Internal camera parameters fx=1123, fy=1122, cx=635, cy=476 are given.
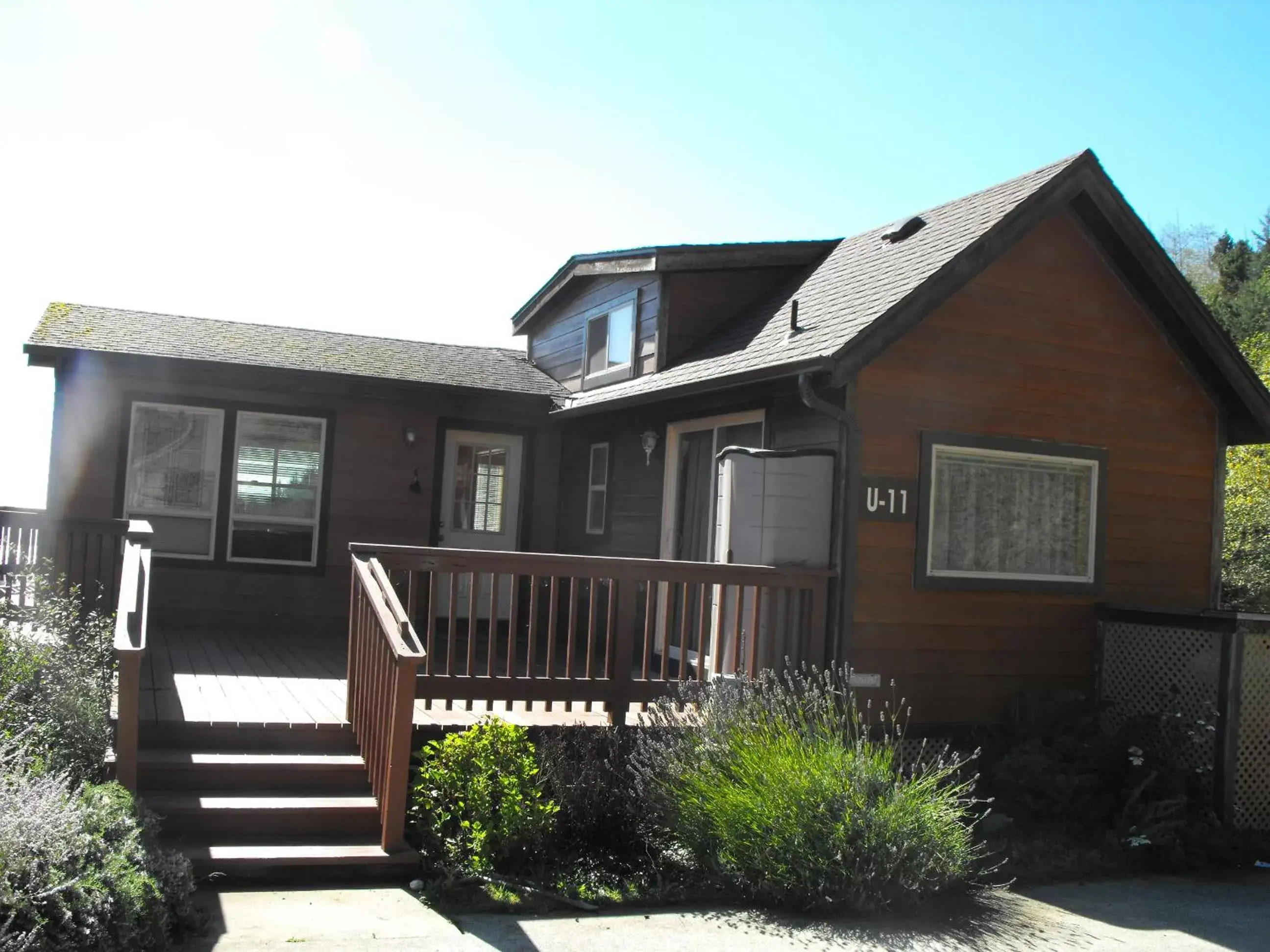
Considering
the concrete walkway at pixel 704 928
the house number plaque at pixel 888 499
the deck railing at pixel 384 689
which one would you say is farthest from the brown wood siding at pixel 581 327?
the concrete walkway at pixel 704 928

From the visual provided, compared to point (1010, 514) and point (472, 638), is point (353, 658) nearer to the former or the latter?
point (472, 638)

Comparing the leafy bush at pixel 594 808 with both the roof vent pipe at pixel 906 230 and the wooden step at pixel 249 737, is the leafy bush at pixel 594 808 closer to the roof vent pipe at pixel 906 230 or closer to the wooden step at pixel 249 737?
the wooden step at pixel 249 737

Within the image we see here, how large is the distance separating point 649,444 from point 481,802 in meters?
4.79

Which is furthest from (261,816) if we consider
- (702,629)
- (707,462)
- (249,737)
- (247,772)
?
(707,462)

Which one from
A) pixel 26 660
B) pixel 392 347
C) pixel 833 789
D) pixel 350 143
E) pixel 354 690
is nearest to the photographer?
pixel 833 789

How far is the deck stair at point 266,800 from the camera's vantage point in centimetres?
546

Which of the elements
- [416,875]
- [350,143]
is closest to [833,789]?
[416,875]

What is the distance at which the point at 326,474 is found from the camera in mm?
10977

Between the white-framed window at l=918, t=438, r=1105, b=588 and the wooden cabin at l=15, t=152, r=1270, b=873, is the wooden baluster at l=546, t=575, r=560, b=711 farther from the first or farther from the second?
the white-framed window at l=918, t=438, r=1105, b=588

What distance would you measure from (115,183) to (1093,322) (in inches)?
308

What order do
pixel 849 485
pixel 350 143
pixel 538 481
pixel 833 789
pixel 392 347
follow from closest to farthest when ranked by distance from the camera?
pixel 833 789, pixel 849 485, pixel 350 143, pixel 538 481, pixel 392 347

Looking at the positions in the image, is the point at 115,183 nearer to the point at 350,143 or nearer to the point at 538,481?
the point at 350,143

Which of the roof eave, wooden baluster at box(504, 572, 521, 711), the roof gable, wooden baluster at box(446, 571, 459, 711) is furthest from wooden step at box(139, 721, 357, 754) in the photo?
the roof gable

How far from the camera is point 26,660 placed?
5.81 metres
